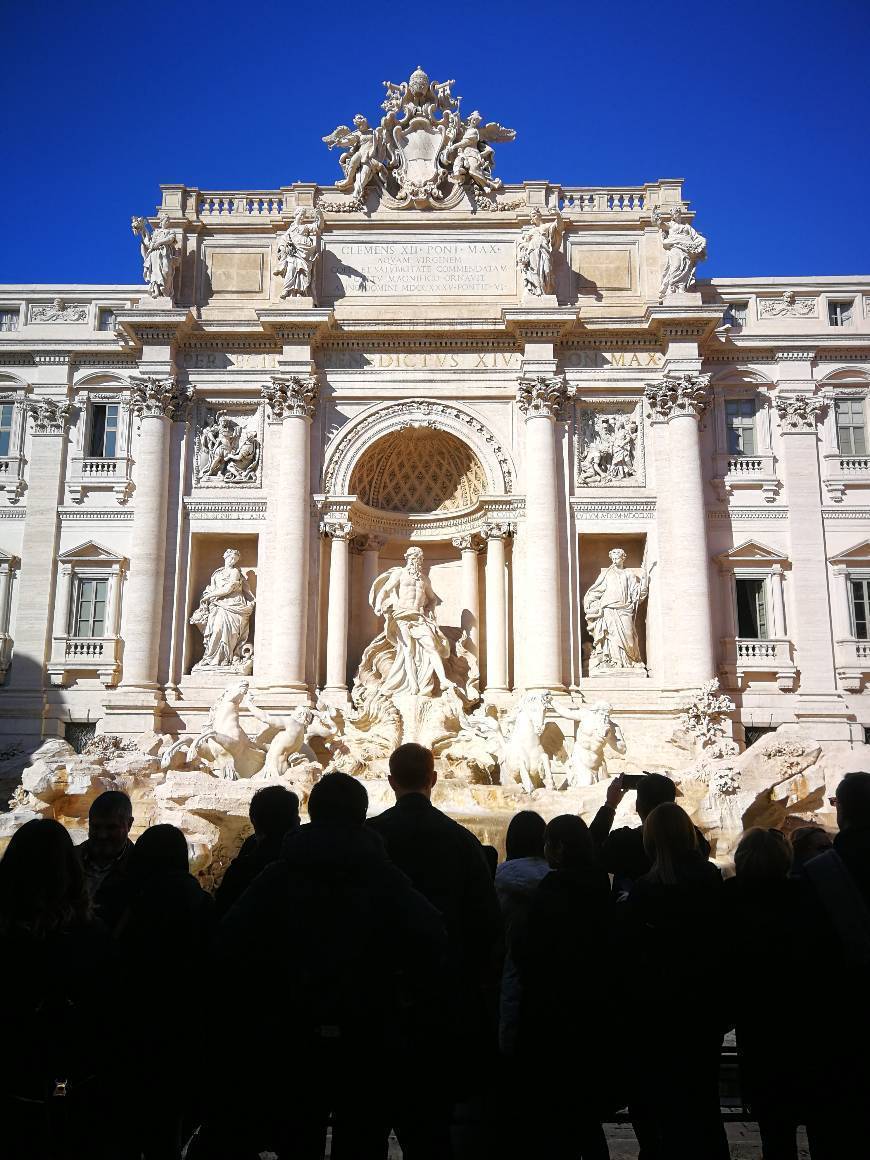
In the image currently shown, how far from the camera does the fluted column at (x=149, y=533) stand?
2186 centimetres

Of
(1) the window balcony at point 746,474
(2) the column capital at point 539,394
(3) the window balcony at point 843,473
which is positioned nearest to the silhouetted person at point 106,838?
(2) the column capital at point 539,394

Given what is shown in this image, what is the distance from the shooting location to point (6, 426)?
2452cm

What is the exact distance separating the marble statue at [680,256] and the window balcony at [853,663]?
9.42 metres

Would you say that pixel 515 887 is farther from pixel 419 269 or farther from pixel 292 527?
pixel 419 269

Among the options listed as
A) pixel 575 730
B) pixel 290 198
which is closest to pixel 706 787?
pixel 575 730

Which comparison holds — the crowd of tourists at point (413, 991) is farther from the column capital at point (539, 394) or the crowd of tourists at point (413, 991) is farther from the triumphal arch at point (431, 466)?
the column capital at point (539, 394)

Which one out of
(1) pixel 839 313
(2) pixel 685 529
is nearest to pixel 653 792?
(2) pixel 685 529

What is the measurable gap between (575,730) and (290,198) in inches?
606

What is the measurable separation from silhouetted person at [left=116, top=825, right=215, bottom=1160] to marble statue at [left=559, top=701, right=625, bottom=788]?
Answer: 551 inches

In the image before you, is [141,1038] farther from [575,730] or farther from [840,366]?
[840,366]

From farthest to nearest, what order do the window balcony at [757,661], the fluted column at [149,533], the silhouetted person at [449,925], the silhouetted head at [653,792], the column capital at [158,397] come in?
the column capital at [158,397] < the window balcony at [757,661] < the fluted column at [149,533] < the silhouetted head at [653,792] < the silhouetted person at [449,925]

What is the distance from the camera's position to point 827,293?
80.3ft

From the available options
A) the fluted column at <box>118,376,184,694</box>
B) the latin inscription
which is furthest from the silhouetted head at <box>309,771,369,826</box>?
the latin inscription

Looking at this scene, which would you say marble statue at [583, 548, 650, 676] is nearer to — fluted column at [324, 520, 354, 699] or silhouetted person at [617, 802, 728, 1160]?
fluted column at [324, 520, 354, 699]
